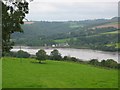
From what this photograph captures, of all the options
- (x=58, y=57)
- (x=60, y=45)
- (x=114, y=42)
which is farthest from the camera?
(x=60, y=45)

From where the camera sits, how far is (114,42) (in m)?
131

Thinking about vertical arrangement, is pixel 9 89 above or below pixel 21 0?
below

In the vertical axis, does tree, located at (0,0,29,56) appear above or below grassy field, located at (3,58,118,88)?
above

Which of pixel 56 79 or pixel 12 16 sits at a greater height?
pixel 12 16

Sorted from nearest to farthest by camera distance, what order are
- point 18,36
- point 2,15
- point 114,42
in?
point 2,15
point 114,42
point 18,36

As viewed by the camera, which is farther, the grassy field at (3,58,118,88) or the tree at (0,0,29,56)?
the grassy field at (3,58,118,88)

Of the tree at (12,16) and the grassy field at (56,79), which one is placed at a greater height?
the tree at (12,16)

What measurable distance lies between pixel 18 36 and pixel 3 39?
14913 centimetres

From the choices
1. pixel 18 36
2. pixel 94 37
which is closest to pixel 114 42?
pixel 94 37

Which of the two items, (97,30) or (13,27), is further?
(97,30)

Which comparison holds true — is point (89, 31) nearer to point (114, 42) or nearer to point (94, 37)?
point (94, 37)

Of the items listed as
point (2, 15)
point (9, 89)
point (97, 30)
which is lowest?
point (9, 89)

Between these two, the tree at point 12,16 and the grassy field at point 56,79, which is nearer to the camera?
the tree at point 12,16

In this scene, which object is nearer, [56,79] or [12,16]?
[12,16]
